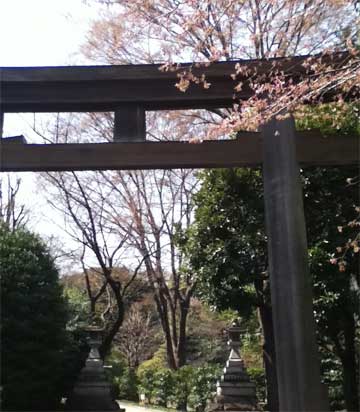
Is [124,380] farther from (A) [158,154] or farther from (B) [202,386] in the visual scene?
(A) [158,154]

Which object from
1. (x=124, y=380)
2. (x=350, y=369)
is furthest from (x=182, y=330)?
(x=350, y=369)

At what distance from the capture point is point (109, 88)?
19.0 feet

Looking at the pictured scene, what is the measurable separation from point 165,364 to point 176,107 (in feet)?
49.6

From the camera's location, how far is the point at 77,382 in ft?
34.4

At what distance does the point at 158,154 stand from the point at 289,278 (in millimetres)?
1889

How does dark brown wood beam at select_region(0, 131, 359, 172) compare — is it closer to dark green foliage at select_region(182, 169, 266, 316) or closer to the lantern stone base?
dark green foliage at select_region(182, 169, 266, 316)

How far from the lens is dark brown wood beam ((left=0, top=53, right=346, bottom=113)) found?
560cm

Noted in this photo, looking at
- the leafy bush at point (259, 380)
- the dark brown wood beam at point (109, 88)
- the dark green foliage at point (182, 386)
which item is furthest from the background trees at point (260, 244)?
the dark green foliage at point (182, 386)

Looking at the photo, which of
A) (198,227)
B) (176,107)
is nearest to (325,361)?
(198,227)

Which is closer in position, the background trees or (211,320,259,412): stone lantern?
the background trees

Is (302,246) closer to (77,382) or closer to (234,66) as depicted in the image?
(234,66)

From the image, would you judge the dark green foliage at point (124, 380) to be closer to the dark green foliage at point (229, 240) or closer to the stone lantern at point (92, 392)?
the stone lantern at point (92, 392)

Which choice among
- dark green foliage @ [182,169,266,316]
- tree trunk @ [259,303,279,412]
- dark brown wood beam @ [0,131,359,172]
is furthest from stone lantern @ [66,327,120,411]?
dark brown wood beam @ [0,131,359,172]

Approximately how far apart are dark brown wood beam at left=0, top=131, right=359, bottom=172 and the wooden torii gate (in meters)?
0.01
